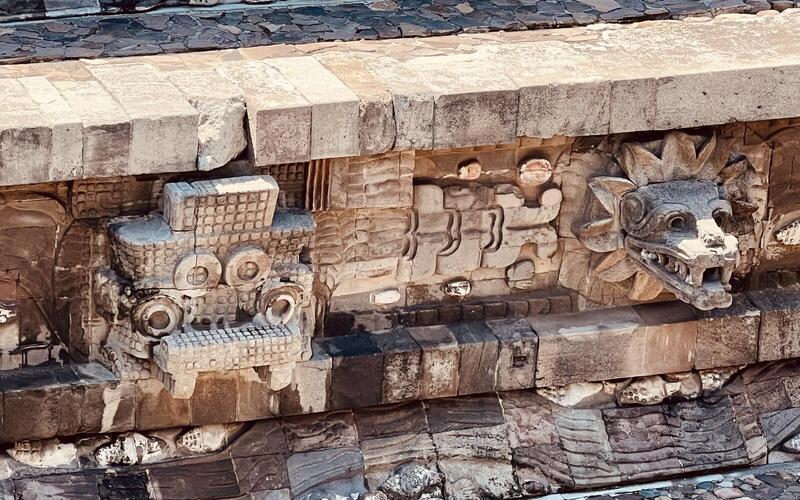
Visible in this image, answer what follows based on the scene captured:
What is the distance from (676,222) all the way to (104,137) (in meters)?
2.65

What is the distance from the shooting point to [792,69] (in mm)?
8680

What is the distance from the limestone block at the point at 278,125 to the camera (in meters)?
7.77

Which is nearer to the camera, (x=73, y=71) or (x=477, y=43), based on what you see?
(x=73, y=71)

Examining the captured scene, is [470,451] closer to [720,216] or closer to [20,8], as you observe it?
[720,216]

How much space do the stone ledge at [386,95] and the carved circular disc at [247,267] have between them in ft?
1.36

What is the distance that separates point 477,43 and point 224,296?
72.7 inches

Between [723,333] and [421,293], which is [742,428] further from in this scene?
[421,293]

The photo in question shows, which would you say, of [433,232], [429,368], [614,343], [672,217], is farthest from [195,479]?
[672,217]

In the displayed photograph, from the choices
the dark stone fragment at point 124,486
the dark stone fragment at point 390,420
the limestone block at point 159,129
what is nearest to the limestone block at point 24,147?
the limestone block at point 159,129

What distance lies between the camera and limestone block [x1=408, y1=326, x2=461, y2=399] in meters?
8.75

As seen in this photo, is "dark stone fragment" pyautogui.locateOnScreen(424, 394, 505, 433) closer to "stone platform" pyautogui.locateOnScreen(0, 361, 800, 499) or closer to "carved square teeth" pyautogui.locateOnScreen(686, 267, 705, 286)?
"stone platform" pyautogui.locateOnScreen(0, 361, 800, 499)

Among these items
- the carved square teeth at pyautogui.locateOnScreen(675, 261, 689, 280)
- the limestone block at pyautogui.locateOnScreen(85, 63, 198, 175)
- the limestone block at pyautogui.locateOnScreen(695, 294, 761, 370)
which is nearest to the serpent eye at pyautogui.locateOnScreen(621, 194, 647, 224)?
the carved square teeth at pyautogui.locateOnScreen(675, 261, 689, 280)

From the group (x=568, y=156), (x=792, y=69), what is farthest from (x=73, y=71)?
(x=792, y=69)

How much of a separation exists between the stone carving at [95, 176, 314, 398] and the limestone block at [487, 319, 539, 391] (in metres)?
1.13
